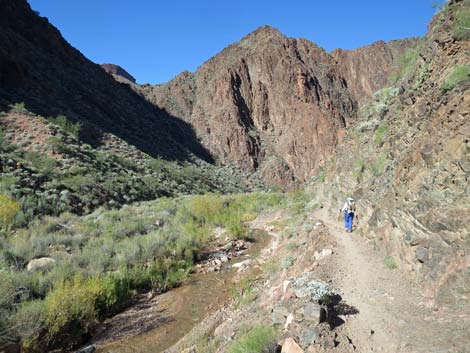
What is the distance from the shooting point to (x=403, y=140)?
9133 mm

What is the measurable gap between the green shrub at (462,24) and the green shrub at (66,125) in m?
27.6

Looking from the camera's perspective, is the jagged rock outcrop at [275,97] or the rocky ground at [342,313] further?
the jagged rock outcrop at [275,97]

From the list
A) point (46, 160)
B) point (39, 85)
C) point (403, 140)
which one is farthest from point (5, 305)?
point (39, 85)

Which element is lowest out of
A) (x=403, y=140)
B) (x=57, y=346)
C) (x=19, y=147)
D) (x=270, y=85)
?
(x=57, y=346)

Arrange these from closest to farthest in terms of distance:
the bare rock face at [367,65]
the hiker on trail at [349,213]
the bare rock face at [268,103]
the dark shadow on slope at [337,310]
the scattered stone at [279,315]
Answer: the dark shadow on slope at [337,310] → the scattered stone at [279,315] → the hiker on trail at [349,213] → the bare rock face at [268,103] → the bare rock face at [367,65]

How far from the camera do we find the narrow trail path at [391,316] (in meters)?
4.46

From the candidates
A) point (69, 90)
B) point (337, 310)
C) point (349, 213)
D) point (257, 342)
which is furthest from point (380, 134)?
point (69, 90)

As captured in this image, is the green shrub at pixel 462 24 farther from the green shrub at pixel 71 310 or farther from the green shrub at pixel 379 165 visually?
the green shrub at pixel 71 310

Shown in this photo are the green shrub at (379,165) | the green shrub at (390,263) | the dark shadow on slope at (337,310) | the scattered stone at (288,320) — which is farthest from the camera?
the green shrub at (379,165)

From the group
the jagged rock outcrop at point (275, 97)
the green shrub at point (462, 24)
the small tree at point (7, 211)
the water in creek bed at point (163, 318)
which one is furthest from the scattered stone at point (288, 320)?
the jagged rock outcrop at point (275, 97)

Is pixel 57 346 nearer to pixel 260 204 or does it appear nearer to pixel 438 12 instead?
pixel 438 12

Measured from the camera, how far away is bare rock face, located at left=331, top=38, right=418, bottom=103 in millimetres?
56812

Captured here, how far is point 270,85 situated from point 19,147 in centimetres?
3792

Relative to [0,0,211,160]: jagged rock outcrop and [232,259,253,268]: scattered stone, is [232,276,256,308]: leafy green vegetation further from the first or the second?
[0,0,211,160]: jagged rock outcrop
